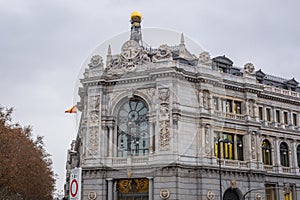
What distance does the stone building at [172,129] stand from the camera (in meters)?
47.2

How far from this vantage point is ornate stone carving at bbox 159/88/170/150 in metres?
46.9

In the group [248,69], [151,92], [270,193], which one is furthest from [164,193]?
[248,69]

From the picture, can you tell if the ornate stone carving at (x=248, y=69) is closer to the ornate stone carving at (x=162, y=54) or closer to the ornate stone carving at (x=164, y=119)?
the ornate stone carving at (x=162, y=54)

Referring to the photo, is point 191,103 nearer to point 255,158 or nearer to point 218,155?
point 218,155

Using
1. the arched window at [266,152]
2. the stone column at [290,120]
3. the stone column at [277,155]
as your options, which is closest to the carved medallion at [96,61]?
the arched window at [266,152]

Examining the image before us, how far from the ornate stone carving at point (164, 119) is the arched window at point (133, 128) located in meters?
2.30

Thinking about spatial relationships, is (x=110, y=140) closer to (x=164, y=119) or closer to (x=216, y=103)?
(x=164, y=119)

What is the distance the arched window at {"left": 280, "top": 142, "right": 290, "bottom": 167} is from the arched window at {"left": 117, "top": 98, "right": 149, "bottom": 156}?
19461 millimetres

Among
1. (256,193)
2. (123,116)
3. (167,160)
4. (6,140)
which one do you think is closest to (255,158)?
(256,193)

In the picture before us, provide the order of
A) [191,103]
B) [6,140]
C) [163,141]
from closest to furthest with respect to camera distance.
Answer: [6,140]
[163,141]
[191,103]

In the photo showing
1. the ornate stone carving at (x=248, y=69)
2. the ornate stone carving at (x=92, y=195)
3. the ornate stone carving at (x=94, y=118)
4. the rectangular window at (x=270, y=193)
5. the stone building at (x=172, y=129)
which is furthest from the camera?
the ornate stone carving at (x=248, y=69)

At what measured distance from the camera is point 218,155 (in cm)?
5016

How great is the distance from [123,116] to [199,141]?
877 centimetres

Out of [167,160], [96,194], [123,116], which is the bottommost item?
[96,194]
